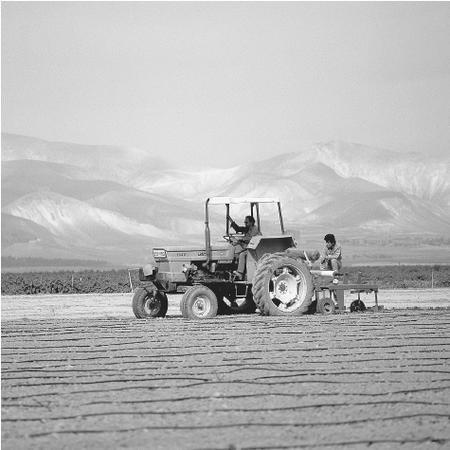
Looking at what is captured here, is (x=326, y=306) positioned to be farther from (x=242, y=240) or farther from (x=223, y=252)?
(x=223, y=252)

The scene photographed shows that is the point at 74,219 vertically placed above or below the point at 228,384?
above

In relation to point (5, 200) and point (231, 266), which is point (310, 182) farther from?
point (231, 266)

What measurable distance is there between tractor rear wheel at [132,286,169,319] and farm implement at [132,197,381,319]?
17 mm

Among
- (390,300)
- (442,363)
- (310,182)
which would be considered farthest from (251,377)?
(310,182)

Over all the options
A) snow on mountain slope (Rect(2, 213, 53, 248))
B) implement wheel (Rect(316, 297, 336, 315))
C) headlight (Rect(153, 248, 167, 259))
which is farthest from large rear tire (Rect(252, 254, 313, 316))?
snow on mountain slope (Rect(2, 213, 53, 248))

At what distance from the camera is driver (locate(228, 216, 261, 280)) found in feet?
58.3

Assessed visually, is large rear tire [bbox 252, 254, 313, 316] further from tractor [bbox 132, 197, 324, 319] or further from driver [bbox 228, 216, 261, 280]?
driver [bbox 228, 216, 261, 280]

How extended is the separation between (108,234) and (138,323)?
126 meters

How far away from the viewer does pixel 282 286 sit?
17.6 m

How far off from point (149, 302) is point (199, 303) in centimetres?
141

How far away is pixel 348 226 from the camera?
156625 millimetres

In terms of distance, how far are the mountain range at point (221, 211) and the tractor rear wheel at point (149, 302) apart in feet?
288

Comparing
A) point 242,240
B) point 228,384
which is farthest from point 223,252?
point 228,384

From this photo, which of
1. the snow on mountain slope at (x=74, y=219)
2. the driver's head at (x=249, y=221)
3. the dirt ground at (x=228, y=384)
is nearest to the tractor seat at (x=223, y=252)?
the driver's head at (x=249, y=221)
